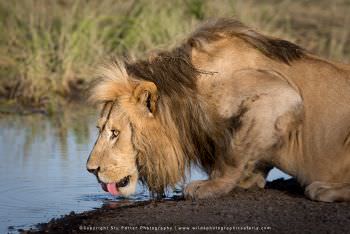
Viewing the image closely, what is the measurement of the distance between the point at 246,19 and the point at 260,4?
2087 millimetres

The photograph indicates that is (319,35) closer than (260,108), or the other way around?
(260,108)

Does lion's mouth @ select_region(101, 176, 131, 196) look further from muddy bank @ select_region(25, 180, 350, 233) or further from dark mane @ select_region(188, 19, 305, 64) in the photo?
dark mane @ select_region(188, 19, 305, 64)

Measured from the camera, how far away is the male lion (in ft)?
21.1

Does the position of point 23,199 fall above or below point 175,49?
below

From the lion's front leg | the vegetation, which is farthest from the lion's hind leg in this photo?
the vegetation

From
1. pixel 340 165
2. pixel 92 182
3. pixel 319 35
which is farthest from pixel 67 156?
pixel 319 35

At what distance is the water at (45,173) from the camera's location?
22.6 feet

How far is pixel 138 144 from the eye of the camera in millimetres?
6512

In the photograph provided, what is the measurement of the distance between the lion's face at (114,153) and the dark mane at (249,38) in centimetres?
81

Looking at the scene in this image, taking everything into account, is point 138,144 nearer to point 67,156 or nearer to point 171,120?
point 171,120

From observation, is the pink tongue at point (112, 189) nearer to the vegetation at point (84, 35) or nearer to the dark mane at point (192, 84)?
the dark mane at point (192, 84)

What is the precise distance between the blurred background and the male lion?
150cm

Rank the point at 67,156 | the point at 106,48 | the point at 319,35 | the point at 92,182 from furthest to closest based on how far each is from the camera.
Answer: the point at 319,35 → the point at 106,48 → the point at 67,156 → the point at 92,182

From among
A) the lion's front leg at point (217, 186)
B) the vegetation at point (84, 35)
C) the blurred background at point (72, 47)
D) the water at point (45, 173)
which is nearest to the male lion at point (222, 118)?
the lion's front leg at point (217, 186)
